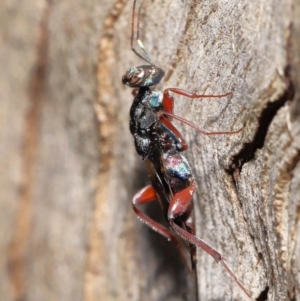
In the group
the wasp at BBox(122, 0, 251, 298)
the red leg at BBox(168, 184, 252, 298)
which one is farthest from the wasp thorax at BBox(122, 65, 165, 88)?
the red leg at BBox(168, 184, 252, 298)

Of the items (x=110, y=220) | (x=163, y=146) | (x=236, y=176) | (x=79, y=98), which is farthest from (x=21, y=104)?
(x=236, y=176)

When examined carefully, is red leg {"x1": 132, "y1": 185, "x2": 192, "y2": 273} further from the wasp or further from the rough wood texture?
the rough wood texture

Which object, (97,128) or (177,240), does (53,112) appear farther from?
(177,240)

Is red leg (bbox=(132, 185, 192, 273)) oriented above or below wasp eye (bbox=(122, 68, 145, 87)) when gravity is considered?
below

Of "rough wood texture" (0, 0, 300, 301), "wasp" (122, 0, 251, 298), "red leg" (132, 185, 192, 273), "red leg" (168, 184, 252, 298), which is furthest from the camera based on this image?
"red leg" (132, 185, 192, 273)

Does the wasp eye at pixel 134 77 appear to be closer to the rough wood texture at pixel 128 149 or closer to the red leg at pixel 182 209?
the rough wood texture at pixel 128 149

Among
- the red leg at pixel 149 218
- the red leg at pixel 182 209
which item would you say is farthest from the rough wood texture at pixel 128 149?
the red leg at pixel 149 218

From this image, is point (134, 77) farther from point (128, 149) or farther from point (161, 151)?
point (128, 149)
